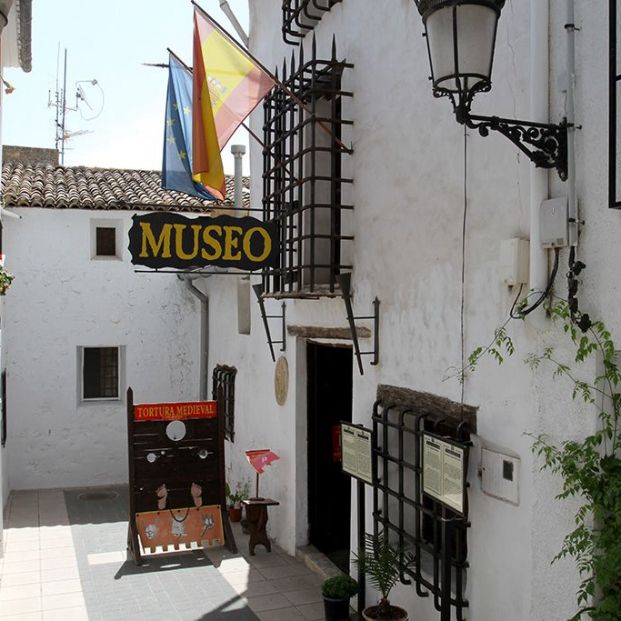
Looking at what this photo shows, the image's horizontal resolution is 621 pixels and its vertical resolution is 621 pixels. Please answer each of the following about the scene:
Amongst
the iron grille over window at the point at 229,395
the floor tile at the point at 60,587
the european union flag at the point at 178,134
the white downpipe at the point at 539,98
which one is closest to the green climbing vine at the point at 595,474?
the white downpipe at the point at 539,98

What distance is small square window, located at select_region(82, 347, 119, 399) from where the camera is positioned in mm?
14422

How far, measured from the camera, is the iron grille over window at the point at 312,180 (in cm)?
770

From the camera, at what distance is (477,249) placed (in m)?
5.62

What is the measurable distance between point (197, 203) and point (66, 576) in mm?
7593

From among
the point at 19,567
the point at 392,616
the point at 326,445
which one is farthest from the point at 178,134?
the point at 392,616

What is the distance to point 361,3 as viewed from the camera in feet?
25.1

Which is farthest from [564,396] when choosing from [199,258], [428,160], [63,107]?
[63,107]

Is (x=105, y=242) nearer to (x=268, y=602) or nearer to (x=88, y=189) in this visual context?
→ (x=88, y=189)

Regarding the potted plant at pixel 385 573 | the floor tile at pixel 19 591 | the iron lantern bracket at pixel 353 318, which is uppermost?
the iron lantern bracket at pixel 353 318

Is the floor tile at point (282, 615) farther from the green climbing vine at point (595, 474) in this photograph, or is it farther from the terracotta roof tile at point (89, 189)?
the terracotta roof tile at point (89, 189)

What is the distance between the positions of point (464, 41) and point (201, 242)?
11.7 ft

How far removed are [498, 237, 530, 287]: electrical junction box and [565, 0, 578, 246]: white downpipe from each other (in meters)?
0.53

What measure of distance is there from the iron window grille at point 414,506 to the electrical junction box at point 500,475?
199mm

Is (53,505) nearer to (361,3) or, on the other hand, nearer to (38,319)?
(38,319)
